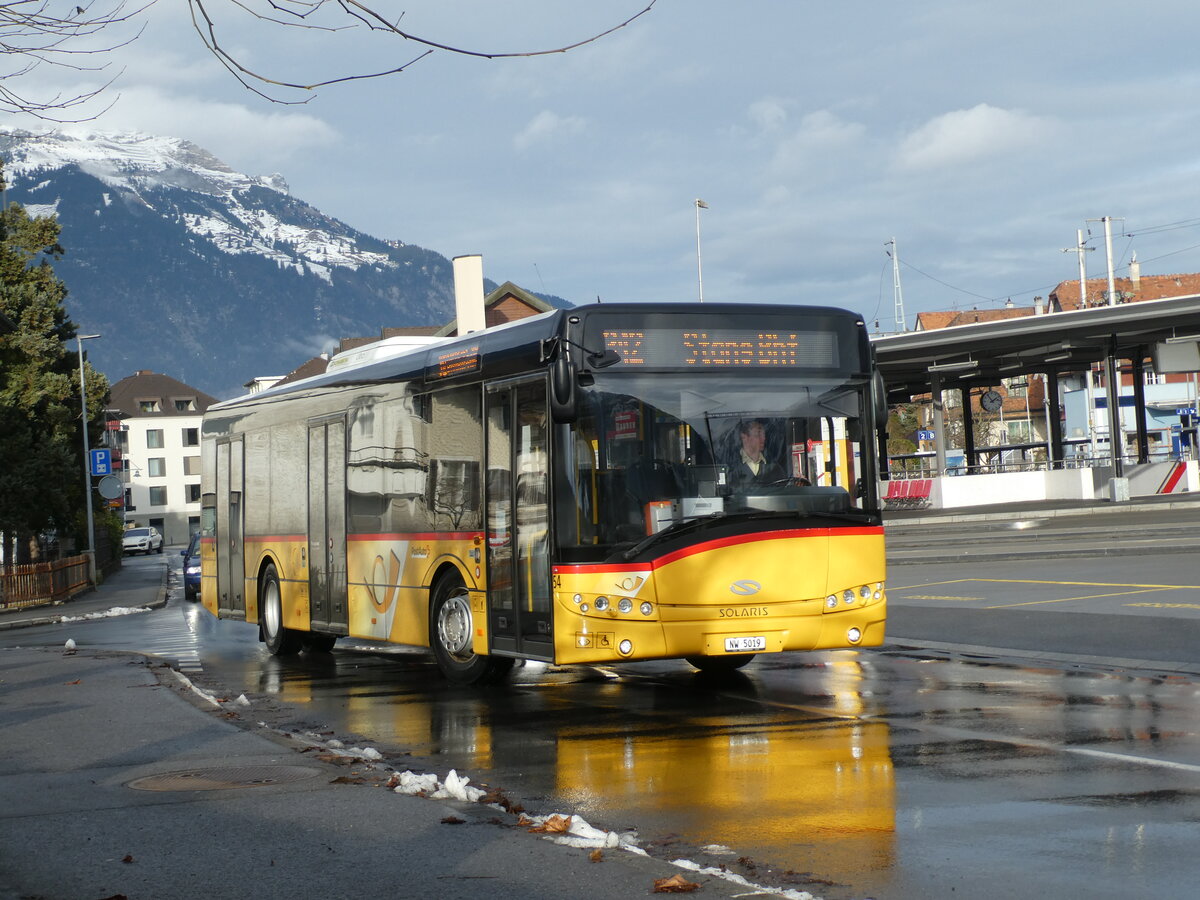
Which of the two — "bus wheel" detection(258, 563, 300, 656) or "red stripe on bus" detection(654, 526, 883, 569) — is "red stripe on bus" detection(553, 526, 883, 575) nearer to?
"red stripe on bus" detection(654, 526, 883, 569)

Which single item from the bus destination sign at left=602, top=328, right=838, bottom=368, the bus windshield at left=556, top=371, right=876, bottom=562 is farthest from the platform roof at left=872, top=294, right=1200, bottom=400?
the bus windshield at left=556, top=371, right=876, bottom=562

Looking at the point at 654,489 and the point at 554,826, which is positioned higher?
the point at 654,489

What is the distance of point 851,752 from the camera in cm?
905

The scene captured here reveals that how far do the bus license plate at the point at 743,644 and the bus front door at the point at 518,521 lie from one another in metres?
1.35

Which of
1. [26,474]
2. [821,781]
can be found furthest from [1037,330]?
[821,781]

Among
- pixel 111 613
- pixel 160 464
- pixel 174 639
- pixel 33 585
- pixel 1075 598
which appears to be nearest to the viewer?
pixel 1075 598

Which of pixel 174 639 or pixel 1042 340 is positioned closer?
pixel 174 639

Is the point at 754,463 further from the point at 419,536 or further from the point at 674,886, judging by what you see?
the point at 674,886

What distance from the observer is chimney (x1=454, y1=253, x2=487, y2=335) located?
1991cm

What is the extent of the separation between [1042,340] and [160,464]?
4911 inches

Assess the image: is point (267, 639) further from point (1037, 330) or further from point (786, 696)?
point (1037, 330)

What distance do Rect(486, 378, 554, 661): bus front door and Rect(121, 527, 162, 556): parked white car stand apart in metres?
95.2

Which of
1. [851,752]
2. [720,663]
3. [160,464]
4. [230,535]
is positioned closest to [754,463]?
[720,663]

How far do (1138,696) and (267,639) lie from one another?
36.2ft
